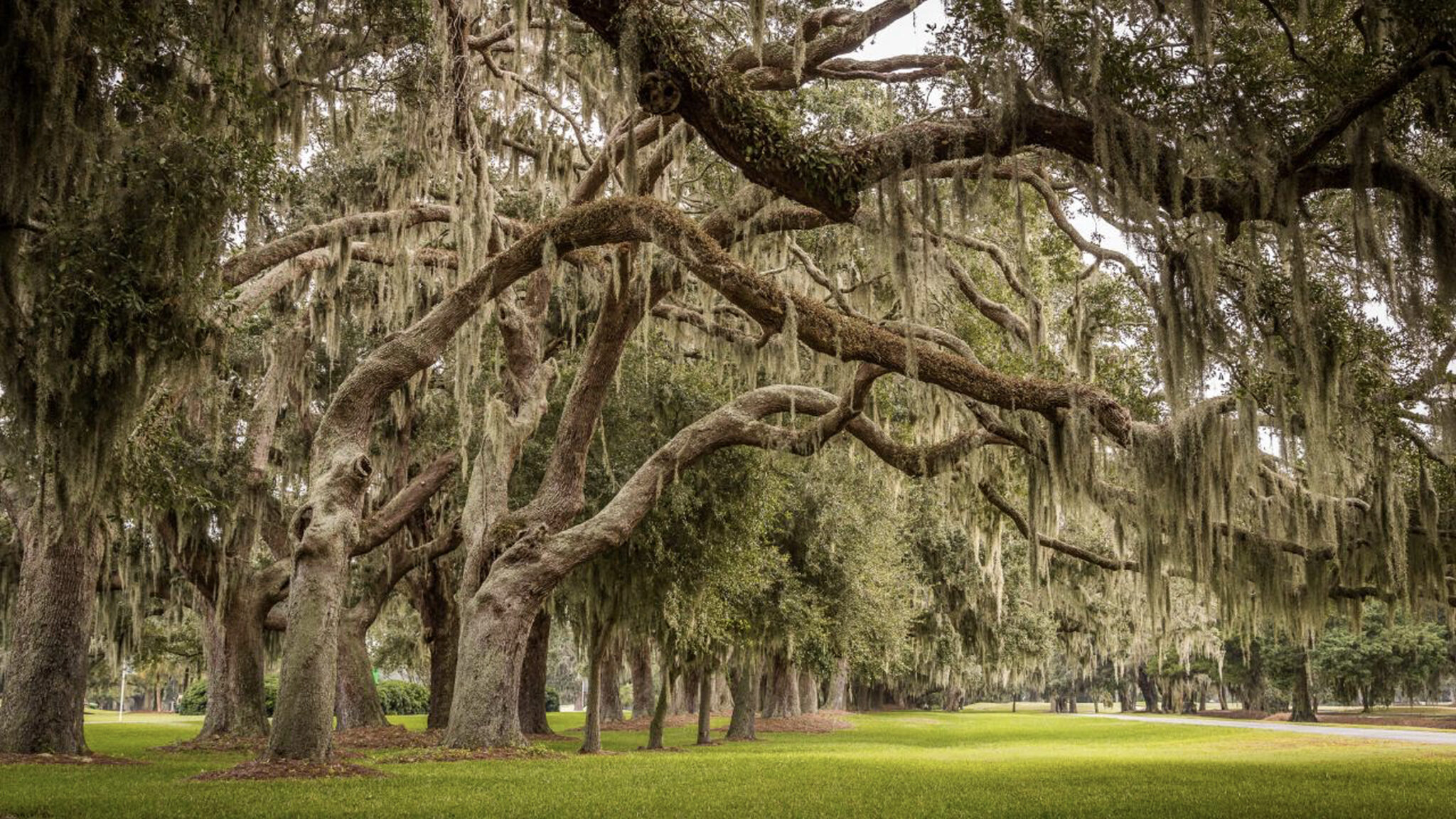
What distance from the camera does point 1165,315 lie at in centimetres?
877

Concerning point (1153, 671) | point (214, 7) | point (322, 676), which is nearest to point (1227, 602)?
point (322, 676)

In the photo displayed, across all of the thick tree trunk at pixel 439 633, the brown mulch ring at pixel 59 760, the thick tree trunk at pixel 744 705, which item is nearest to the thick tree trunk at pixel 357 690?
the thick tree trunk at pixel 439 633

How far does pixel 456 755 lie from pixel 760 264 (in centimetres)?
787

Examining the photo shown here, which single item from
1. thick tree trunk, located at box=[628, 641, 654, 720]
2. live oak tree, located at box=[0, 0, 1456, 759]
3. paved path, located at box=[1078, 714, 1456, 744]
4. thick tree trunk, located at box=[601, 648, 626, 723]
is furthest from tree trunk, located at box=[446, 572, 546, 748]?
paved path, located at box=[1078, 714, 1456, 744]

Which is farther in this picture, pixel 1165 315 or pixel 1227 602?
pixel 1227 602

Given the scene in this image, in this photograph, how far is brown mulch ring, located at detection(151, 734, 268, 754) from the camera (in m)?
16.6

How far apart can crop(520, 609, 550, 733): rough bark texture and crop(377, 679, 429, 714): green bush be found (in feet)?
84.2

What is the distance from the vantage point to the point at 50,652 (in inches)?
501

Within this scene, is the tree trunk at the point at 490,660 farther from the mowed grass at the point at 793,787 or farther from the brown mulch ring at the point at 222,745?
the brown mulch ring at the point at 222,745

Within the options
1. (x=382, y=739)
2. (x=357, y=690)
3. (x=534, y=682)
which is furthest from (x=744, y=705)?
(x=357, y=690)

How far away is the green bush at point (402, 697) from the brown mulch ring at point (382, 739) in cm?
2643

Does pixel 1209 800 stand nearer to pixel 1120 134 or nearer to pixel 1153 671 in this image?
pixel 1120 134

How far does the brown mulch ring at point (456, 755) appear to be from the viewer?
41.9 feet

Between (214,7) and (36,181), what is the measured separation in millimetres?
2089
